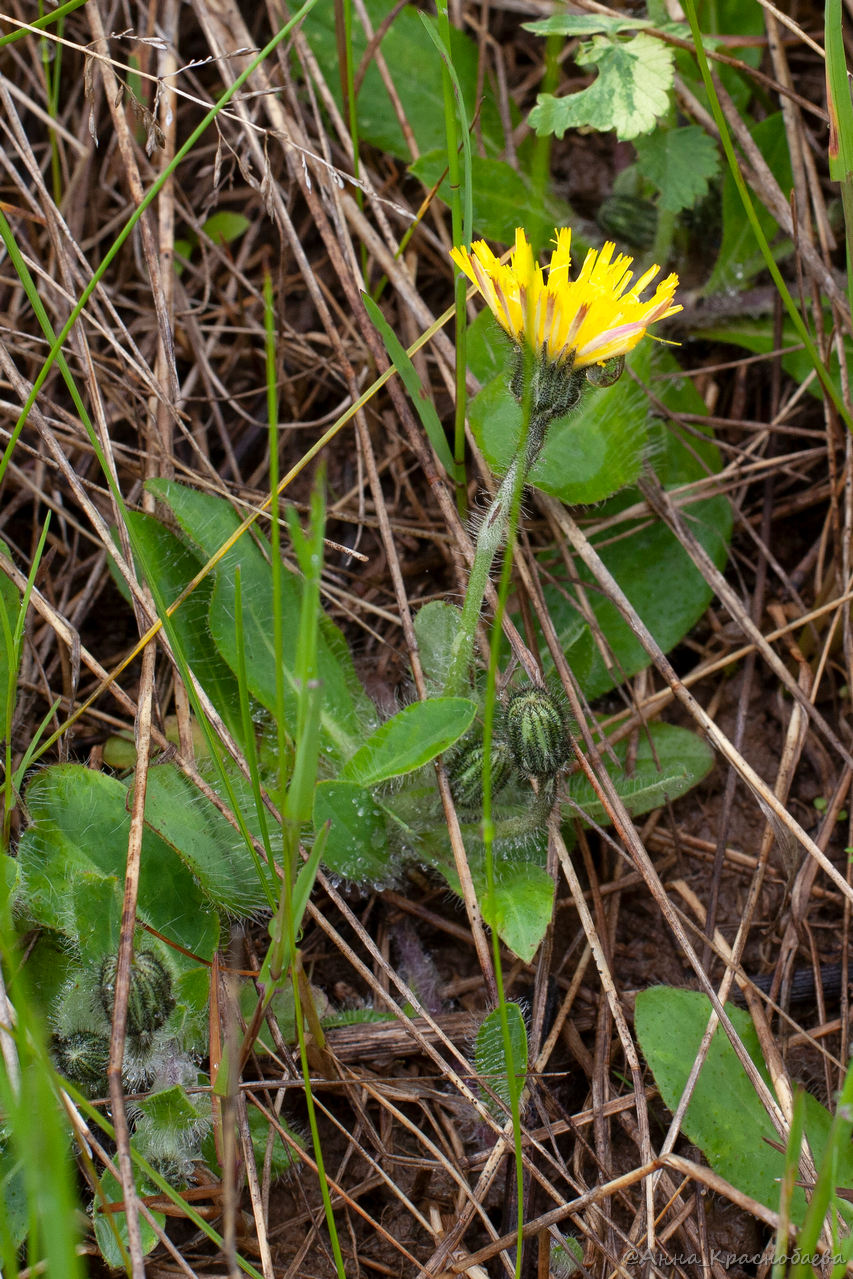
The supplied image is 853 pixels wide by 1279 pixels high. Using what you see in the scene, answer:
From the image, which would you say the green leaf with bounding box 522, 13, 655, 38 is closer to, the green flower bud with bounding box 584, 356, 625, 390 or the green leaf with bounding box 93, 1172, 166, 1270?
the green flower bud with bounding box 584, 356, 625, 390

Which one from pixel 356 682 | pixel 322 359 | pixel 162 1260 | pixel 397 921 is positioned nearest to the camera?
pixel 162 1260

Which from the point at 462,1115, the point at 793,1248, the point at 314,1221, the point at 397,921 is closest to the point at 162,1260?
the point at 314,1221

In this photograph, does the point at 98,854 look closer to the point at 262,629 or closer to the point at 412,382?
the point at 262,629

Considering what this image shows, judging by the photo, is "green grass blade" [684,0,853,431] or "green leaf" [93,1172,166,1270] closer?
"green leaf" [93,1172,166,1270]

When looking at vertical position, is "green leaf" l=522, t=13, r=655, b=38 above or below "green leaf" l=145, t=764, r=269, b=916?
above

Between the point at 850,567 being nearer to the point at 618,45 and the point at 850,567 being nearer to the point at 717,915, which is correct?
the point at 717,915

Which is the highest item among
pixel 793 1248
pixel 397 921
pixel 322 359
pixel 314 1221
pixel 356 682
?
pixel 322 359

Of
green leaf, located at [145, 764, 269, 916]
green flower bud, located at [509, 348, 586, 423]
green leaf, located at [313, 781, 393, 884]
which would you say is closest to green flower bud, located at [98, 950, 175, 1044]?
green leaf, located at [145, 764, 269, 916]

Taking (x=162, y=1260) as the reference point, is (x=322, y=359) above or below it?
above
